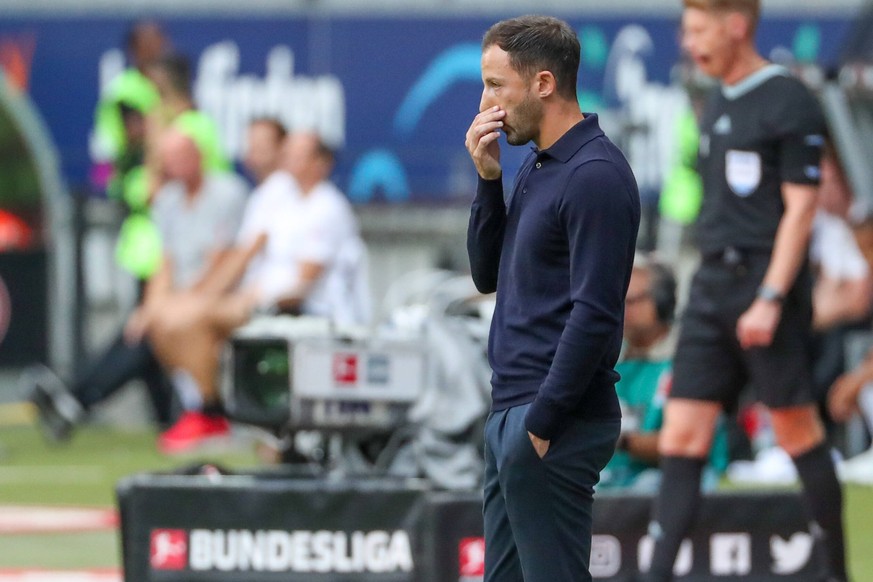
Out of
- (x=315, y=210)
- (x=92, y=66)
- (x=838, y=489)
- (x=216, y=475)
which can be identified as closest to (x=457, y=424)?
(x=216, y=475)

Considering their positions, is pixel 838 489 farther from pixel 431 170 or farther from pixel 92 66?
pixel 92 66

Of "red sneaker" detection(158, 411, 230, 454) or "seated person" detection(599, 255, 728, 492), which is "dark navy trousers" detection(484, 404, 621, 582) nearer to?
"seated person" detection(599, 255, 728, 492)

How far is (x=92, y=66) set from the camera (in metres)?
15.4

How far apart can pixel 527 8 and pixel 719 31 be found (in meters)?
8.43

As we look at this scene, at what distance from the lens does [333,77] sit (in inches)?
602

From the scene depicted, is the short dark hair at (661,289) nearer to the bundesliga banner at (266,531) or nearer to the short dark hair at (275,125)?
the bundesliga banner at (266,531)

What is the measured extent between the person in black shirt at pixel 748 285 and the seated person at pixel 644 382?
892 mm

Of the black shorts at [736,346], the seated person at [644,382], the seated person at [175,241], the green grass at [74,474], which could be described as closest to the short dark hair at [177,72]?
the seated person at [175,241]

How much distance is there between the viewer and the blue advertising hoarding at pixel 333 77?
15.0 m

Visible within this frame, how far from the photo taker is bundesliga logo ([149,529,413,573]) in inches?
257

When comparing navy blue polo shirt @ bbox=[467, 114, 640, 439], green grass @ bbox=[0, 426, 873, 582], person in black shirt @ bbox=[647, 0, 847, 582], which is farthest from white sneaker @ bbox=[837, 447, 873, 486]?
navy blue polo shirt @ bbox=[467, 114, 640, 439]

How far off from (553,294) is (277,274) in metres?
6.96

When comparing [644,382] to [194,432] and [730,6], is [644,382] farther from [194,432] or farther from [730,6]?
[194,432]

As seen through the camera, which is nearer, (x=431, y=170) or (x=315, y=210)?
(x=315, y=210)
